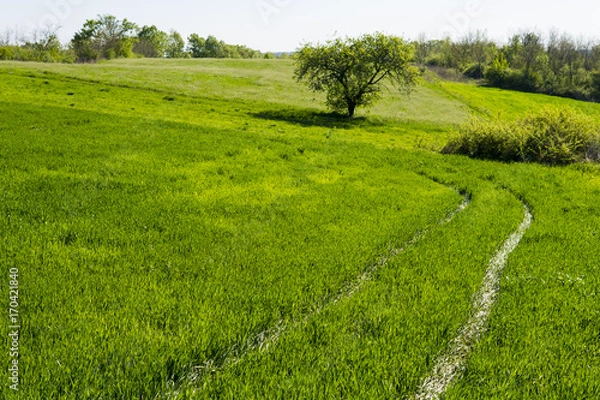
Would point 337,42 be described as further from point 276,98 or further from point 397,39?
point 276,98

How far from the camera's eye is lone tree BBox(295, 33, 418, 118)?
42938 millimetres

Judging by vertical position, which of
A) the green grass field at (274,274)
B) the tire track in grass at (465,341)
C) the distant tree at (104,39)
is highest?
the distant tree at (104,39)

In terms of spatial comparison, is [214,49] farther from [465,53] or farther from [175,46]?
[465,53]

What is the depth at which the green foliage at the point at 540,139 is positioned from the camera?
21359 millimetres

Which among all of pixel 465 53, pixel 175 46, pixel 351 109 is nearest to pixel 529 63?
pixel 465 53

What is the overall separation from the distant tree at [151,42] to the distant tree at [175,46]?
3.28m

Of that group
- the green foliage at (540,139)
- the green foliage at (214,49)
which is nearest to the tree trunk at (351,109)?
the green foliage at (540,139)

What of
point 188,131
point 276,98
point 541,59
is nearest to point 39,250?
point 188,131

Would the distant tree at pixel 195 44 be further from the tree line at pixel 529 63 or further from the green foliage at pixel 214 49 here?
the tree line at pixel 529 63

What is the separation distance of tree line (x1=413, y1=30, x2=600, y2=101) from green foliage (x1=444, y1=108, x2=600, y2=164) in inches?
3366

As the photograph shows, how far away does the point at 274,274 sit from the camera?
7.20 m

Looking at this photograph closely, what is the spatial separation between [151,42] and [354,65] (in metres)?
144

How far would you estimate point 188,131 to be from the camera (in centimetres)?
2178

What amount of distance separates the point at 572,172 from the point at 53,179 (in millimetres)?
21295
